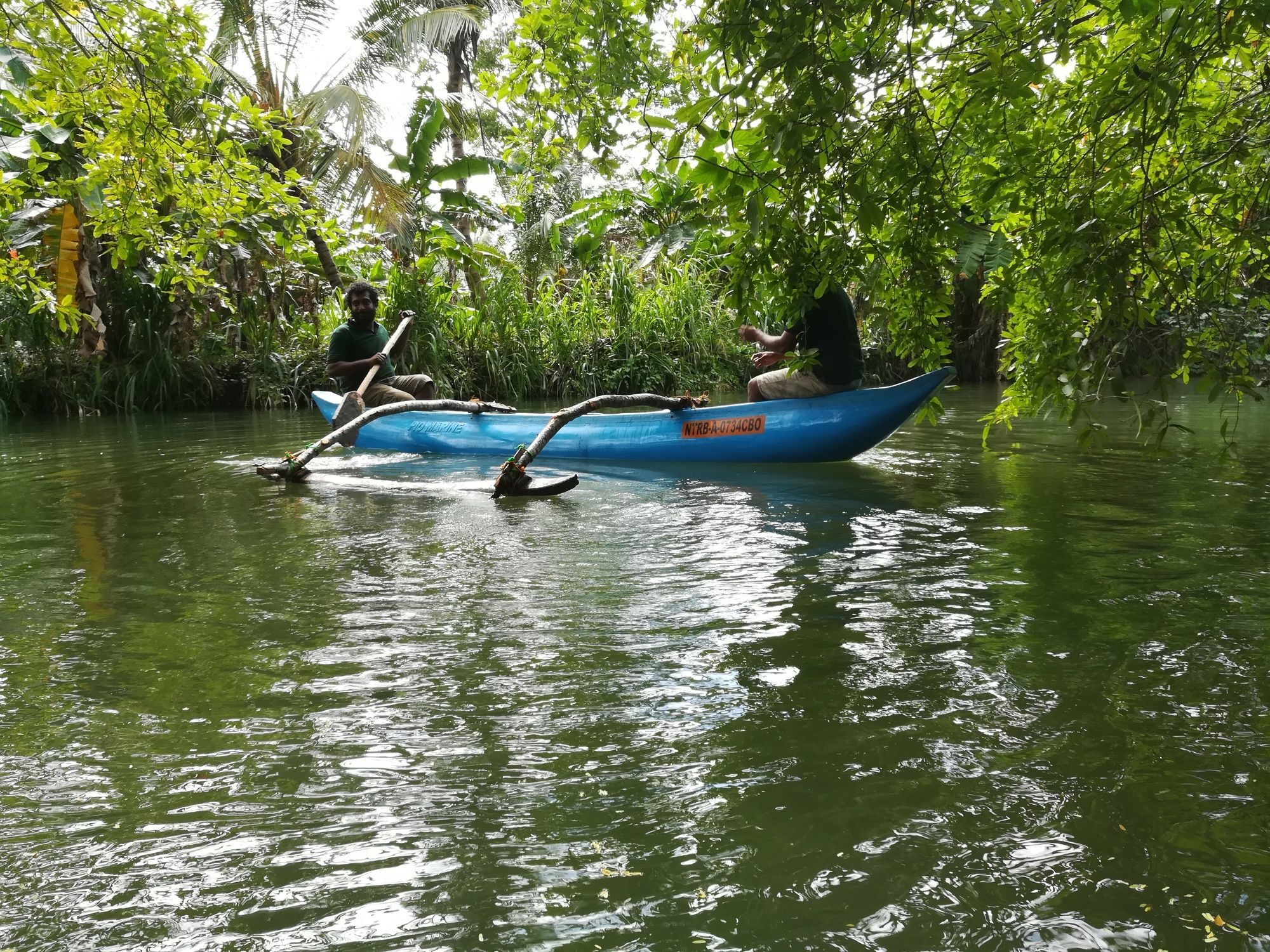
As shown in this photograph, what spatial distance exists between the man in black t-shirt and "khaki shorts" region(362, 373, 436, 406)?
355 cm

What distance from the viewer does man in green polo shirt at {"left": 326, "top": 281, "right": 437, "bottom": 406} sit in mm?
9250

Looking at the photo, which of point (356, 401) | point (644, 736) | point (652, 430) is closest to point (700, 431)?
point (652, 430)

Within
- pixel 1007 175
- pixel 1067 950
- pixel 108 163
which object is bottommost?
pixel 1067 950

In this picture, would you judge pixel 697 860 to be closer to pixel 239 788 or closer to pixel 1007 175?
pixel 239 788

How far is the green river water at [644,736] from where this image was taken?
6.14ft

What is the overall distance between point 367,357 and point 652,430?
3208 millimetres

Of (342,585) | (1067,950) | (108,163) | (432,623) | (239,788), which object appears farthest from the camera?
(108,163)

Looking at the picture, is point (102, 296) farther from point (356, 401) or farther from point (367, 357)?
point (356, 401)

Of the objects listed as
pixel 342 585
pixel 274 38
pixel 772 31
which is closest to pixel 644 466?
pixel 342 585

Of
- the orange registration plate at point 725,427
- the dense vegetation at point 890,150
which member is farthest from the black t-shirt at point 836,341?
the dense vegetation at point 890,150

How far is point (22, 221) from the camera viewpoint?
12.4m

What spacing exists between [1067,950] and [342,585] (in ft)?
10.7

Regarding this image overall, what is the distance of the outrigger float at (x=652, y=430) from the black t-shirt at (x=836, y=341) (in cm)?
20

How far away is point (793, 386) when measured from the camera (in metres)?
7.58
